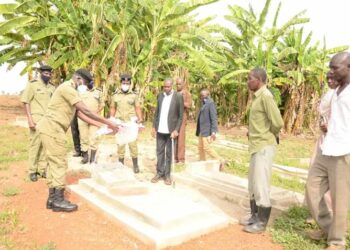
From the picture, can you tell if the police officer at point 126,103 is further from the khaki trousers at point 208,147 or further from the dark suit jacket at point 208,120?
the khaki trousers at point 208,147

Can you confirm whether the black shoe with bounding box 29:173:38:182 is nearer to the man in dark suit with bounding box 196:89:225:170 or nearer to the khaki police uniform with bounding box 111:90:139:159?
the khaki police uniform with bounding box 111:90:139:159

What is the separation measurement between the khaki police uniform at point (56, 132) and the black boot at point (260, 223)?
2.38m

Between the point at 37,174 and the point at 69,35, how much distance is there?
7574 mm

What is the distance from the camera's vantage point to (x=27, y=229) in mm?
3717

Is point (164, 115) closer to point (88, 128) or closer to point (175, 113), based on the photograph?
point (175, 113)

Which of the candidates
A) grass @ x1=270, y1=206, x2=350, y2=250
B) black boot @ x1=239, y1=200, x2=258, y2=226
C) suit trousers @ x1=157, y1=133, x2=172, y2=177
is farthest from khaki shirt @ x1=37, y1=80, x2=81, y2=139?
grass @ x1=270, y1=206, x2=350, y2=250

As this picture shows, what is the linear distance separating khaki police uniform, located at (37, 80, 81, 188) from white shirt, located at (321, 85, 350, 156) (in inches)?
113

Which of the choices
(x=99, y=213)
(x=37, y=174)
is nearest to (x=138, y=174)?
(x=37, y=174)

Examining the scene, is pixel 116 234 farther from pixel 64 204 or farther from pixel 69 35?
pixel 69 35

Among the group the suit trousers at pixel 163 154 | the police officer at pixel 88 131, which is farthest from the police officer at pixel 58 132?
the police officer at pixel 88 131

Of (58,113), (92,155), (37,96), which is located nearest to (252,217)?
(58,113)

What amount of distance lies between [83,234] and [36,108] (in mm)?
2917

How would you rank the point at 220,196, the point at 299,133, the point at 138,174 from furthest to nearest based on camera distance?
1. the point at 299,133
2. the point at 138,174
3. the point at 220,196

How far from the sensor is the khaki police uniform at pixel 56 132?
4.24m
